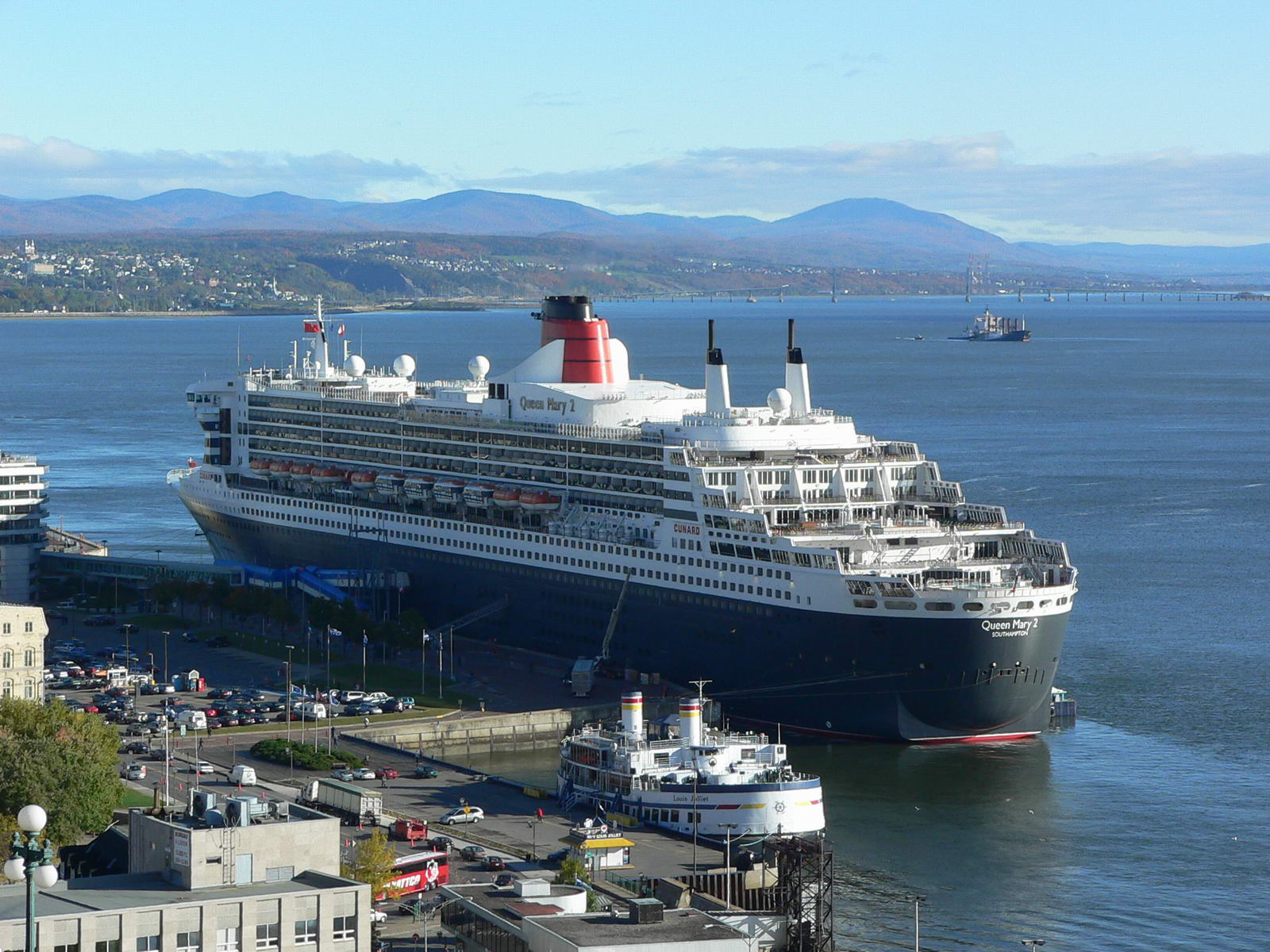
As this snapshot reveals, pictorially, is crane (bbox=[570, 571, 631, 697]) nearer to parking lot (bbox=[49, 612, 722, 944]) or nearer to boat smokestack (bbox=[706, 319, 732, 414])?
parking lot (bbox=[49, 612, 722, 944])

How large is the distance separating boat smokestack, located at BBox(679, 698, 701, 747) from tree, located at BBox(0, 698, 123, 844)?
12.5 meters

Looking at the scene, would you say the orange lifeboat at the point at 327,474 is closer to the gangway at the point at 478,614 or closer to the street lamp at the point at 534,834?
the gangway at the point at 478,614

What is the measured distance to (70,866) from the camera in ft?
129

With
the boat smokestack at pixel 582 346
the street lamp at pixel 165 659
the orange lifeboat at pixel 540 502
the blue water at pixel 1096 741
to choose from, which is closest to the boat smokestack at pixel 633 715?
the blue water at pixel 1096 741

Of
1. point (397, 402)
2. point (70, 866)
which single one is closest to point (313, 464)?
point (397, 402)

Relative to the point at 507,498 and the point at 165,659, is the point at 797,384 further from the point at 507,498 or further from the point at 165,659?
the point at 165,659

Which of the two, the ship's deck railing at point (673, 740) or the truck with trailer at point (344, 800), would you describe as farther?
the ship's deck railing at point (673, 740)

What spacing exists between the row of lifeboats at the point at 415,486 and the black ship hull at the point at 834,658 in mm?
3415

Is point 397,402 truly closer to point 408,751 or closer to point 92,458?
point 408,751

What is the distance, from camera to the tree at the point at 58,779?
41438 millimetres

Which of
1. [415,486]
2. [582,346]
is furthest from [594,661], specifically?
[582,346]

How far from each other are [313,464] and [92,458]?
47.5 m

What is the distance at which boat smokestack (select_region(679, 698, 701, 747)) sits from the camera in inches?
1933

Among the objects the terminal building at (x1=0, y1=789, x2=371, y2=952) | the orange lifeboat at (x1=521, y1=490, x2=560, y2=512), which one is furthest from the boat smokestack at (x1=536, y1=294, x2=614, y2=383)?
the terminal building at (x1=0, y1=789, x2=371, y2=952)
